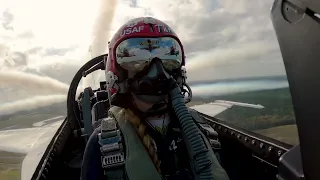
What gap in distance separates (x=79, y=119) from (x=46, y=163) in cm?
152

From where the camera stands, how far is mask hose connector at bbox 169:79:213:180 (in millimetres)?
1272

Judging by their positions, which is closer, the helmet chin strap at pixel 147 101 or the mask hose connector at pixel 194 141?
the mask hose connector at pixel 194 141

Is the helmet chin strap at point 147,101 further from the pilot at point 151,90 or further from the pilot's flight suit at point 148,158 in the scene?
the pilot's flight suit at point 148,158

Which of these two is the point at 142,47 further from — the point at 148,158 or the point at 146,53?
the point at 148,158

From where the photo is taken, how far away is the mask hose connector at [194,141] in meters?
1.27

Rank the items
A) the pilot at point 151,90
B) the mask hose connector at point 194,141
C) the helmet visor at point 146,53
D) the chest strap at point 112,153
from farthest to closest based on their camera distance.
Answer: the helmet visor at point 146,53
the pilot at point 151,90
the chest strap at point 112,153
the mask hose connector at point 194,141

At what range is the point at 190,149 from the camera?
56.6 inches

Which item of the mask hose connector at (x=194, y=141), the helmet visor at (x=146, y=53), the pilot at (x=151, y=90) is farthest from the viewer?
the helmet visor at (x=146, y=53)

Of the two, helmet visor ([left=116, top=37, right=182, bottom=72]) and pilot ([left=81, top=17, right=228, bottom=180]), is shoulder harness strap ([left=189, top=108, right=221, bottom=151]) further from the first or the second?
helmet visor ([left=116, top=37, right=182, bottom=72])

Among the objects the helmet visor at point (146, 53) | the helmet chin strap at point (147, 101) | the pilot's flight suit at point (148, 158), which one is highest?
the helmet visor at point (146, 53)

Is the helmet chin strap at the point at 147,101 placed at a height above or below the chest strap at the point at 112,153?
above

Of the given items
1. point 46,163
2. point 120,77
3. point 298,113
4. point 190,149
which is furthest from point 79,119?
point 298,113

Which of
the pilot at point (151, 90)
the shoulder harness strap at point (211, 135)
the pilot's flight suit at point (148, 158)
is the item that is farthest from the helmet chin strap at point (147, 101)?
the shoulder harness strap at point (211, 135)

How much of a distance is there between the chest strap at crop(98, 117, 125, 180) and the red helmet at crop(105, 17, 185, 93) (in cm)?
30
